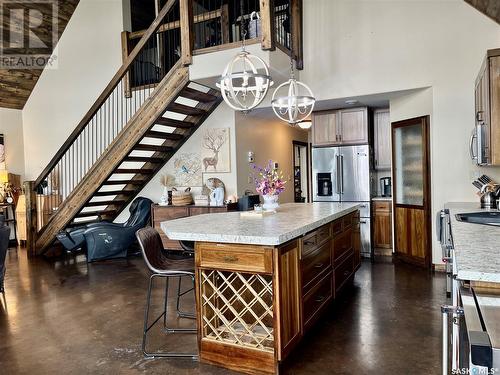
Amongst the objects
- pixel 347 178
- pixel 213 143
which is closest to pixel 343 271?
pixel 347 178

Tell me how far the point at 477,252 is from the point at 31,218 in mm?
6973

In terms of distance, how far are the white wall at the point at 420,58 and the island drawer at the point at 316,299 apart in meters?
2.44

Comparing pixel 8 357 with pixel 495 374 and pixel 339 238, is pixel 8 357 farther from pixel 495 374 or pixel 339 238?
pixel 495 374

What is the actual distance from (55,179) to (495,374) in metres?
8.19

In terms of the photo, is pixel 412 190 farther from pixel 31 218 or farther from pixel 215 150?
pixel 31 218

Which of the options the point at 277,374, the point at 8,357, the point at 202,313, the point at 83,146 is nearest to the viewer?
the point at 277,374

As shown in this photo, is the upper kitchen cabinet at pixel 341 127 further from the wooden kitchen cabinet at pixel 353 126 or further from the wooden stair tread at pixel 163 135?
the wooden stair tread at pixel 163 135

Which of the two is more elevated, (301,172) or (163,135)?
(163,135)

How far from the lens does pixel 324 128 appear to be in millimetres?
6336

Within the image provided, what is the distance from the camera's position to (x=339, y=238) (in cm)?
383

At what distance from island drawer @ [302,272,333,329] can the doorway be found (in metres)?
5.86

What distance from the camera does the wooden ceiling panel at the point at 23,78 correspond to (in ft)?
25.0

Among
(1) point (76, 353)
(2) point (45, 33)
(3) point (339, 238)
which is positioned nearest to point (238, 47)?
(3) point (339, 238)

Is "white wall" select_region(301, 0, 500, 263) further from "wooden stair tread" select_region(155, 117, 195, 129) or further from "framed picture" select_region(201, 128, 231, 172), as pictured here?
"wooden stair tread" select_region(155, 117, 195, 129)
